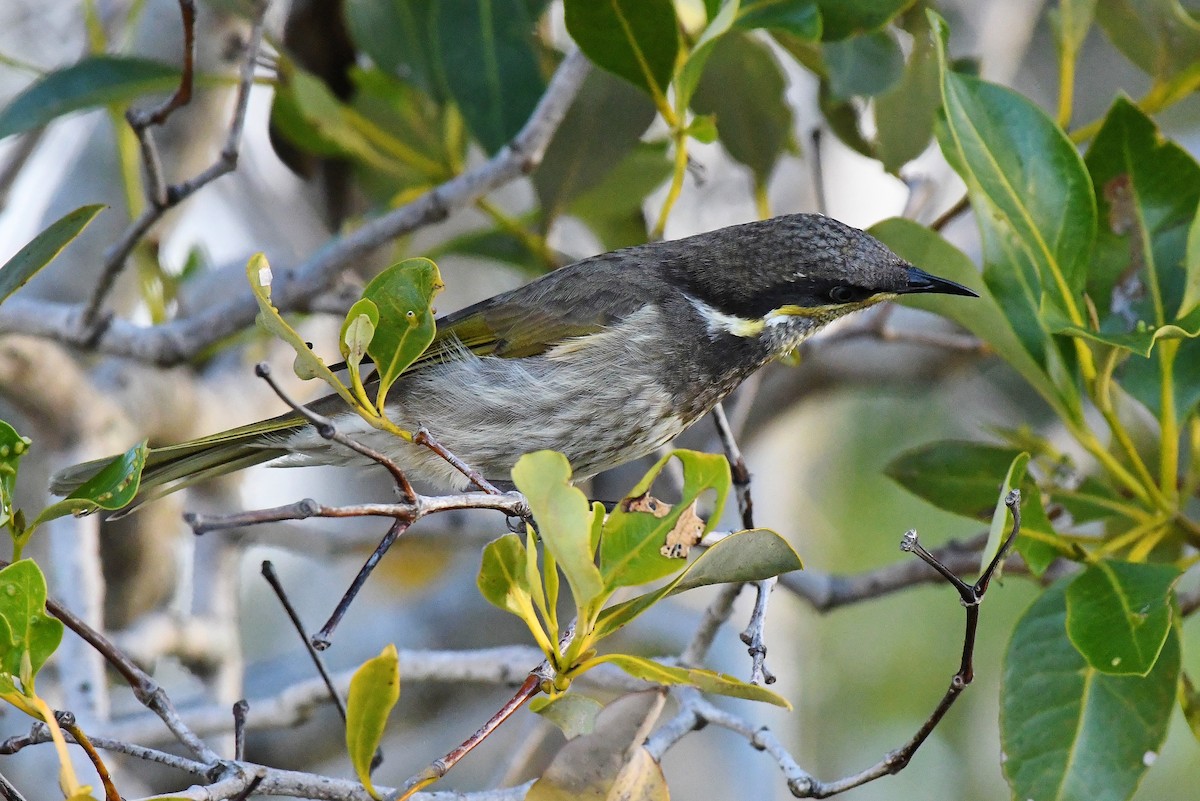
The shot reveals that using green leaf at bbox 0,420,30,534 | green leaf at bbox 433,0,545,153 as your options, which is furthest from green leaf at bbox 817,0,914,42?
green leaf at bbox 0,420,30,534

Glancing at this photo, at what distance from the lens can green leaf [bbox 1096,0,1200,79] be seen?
2.92 meters

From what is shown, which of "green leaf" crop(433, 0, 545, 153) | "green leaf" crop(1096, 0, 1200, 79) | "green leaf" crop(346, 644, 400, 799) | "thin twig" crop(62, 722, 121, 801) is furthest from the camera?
"green leaf" crop(433, 0, 545, 153)

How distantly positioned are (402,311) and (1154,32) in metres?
2.33

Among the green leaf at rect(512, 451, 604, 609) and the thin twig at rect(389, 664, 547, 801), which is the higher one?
the green leaf at rect(512, 451, 604, 609)

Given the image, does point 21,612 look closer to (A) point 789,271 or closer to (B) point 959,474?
(A) point 789,271

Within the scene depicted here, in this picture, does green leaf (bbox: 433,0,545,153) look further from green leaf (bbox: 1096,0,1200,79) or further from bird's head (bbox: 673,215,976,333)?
green leaf (bbox: 1096,0,1200,79)

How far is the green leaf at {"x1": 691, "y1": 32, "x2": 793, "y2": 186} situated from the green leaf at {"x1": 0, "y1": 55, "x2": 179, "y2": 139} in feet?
5.44

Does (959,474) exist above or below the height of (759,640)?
below

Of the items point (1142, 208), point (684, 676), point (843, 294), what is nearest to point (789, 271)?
point (843, 294)

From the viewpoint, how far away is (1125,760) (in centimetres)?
220

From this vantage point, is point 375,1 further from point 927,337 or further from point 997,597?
point 997,597

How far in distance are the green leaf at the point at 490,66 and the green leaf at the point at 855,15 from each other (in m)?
0.99

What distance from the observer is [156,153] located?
2744mm

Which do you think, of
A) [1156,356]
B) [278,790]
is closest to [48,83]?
[278,790]
